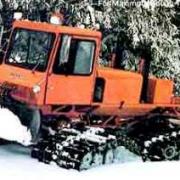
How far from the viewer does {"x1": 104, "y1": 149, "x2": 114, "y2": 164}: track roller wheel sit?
12.4 meters

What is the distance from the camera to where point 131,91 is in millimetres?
13703

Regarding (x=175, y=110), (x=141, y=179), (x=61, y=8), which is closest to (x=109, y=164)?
(x=141, y=179)

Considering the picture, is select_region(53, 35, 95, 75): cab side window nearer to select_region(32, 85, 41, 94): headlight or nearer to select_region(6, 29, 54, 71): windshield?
select_region(6, 29, 54, 71): windshield

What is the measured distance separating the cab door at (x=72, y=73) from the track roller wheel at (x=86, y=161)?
1143mm

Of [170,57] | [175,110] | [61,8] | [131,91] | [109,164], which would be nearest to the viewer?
[109,164]

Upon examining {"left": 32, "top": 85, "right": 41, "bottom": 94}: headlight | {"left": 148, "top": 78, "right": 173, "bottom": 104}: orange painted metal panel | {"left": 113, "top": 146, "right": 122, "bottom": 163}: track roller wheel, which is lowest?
{"left": 113, "top": 146, "right": 122, "bottom": 163}: track roller wheel

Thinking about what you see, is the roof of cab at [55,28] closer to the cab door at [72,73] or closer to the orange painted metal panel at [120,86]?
the cab door at [72,73]

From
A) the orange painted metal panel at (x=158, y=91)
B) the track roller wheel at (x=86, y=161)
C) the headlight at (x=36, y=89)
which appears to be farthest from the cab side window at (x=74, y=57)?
the orange painted metal panel at (x=158, y=91)

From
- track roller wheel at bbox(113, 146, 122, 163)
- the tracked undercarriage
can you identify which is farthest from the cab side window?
track roller wheel at bbox(113, 146, 122, 163)

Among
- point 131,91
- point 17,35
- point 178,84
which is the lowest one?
point 178,84

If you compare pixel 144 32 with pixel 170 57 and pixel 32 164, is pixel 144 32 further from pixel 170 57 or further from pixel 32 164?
pixel 32 164

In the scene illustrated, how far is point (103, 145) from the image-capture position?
482 inches

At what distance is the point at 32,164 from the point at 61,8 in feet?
22.4

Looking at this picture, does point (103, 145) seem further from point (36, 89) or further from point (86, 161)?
point (36, 89)
